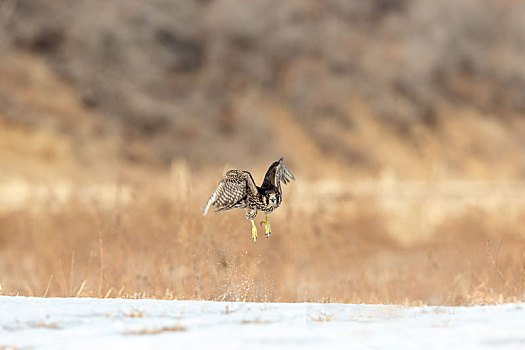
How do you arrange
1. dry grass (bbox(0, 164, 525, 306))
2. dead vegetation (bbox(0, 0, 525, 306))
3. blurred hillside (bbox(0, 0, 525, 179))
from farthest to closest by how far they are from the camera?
blurred hillside (bbox(0, 0, 525, 179)), dead vegetation (bbox(0, 0, 525, 306)), dry grass (bbox(0, 164, 525, 306))

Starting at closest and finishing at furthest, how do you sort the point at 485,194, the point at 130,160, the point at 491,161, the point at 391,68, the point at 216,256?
1. the point at 216,256
2. the point at 485,194
3. the point at 130,160
4. the point at 491,161
5. the point at 391,68

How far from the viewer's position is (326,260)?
11.8 m

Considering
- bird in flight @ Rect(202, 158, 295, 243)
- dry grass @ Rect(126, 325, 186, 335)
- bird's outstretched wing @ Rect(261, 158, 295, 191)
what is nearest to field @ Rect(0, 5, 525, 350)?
dry grass @ Rect(126, 325, 186, 335)

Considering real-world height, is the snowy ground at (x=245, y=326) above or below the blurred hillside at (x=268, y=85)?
below

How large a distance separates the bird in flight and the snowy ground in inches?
25.0

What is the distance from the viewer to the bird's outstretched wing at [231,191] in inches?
178

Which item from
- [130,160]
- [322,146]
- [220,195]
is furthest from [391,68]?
[220,195]

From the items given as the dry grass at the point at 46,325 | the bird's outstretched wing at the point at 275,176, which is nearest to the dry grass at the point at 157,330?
the dry grass at the point at 46,325

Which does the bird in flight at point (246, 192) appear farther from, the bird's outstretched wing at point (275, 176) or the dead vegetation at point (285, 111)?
the dead vegetation at point (285, 111)

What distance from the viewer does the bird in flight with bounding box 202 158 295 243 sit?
14.5ft

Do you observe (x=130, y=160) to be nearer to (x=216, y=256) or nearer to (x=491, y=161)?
(x=491, y=161)

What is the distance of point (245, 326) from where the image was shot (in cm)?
424

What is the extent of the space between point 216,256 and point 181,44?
26167mm

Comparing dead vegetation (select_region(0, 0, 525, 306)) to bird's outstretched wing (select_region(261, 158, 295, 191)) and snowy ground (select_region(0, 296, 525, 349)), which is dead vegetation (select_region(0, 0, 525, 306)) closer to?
snowy ground (select_region(0, 296, 525, 349))
